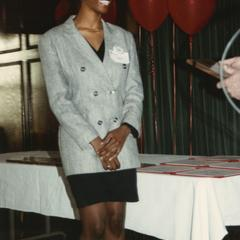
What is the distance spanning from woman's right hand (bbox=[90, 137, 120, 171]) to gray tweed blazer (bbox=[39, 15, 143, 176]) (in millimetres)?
17

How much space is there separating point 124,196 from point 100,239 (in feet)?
Result: 0.63

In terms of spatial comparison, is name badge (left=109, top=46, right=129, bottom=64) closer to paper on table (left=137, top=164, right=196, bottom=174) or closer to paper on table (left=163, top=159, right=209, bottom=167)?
paper on table (left=137, top=164, right=196, bottom=174)

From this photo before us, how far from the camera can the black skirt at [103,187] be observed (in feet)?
6.37

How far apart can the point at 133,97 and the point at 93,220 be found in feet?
1.70

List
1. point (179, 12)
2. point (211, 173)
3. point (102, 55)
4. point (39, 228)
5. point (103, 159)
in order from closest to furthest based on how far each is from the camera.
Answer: point (103, 159)
point (102, 55)
point (211, 173)
point (179, 12)
point (39, 228)

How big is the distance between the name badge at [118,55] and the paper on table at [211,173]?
0.54m

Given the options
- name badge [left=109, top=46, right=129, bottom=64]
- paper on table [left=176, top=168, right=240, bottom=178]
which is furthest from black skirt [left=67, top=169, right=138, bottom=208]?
name badge [left=109, top=46, right=129, bottom=64]

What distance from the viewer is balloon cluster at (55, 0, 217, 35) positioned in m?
4.03

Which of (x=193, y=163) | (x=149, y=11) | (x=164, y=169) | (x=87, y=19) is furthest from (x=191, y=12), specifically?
(x=87, y=19)

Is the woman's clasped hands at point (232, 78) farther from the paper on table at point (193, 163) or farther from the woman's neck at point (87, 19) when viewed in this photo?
the paper on table at point (193, 163)

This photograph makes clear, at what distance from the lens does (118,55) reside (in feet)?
6.73

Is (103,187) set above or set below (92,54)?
below

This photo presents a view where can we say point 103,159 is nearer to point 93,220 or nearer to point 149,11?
point 93,220

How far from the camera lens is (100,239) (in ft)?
6.57
